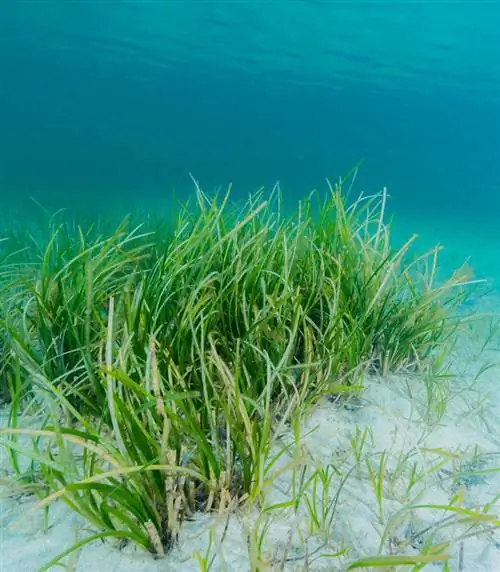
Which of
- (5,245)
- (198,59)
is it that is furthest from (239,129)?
(5,245)

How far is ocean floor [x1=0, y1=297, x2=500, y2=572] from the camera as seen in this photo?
3.77ft

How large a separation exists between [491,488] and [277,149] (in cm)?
8292

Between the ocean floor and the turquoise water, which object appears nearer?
the ocean floor

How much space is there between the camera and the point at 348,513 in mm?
1354

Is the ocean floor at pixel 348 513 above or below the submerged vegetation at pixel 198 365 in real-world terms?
below

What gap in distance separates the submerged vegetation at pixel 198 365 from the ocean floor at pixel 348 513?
0.12 feet

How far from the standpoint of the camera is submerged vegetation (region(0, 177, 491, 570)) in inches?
45.0

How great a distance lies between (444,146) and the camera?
83.1 meters

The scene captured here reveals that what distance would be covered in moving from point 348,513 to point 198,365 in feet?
2.19

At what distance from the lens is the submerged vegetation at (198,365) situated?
45.0 inches

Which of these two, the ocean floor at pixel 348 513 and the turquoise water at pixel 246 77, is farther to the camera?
the turquoise water at pixel 246 77

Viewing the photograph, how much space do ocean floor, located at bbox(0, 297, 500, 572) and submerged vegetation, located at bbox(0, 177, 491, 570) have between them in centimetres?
4

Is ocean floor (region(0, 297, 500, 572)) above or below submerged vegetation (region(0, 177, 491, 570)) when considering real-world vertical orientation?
below

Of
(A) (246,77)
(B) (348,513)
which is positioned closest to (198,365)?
(B) (348,513)
